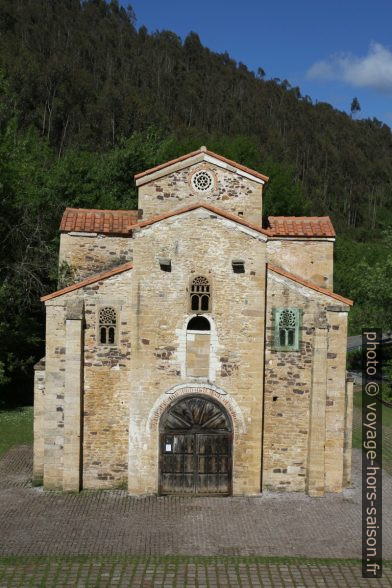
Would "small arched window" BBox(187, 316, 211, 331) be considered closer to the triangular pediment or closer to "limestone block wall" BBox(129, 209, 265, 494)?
"limestone block wall" BBox(129, 209, 265, 494)

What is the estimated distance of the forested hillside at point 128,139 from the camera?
28734mm

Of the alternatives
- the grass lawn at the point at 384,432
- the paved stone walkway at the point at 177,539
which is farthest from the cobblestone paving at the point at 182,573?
the grass lawn at the point at 384,432

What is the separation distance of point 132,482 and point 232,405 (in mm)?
3564

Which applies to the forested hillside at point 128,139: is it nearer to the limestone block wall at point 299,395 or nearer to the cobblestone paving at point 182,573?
the limestone block wall at point 299,395

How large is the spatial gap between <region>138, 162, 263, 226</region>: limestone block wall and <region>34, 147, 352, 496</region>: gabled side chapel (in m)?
1.39

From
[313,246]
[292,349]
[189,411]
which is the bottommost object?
[189,411]

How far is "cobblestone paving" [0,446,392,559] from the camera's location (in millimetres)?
13008

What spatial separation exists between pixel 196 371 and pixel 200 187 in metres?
5.63

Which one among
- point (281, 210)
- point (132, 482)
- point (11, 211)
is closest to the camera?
point (132, 482)

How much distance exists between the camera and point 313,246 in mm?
18125

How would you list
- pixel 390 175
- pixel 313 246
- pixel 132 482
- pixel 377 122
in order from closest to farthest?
pixel 132 482, pixel 313 246, pixel 390 175, pixel 377 122

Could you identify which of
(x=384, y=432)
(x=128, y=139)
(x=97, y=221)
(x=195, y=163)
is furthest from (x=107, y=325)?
(x=128, y=139)

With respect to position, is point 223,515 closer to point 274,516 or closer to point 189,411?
point 274,516

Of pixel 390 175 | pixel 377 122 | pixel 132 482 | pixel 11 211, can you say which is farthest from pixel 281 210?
pixel 377 122
